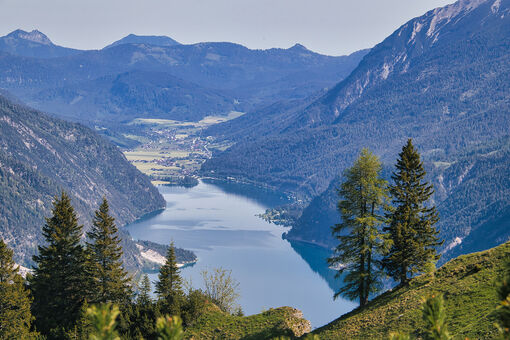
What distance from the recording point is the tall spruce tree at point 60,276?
60375mm

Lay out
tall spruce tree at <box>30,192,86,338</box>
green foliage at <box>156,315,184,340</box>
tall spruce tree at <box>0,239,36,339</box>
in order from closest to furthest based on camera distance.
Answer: green foliage at <box>156,315,184,340</box>
tall spruce tree at <box>0,239,36,339</box>
tall spruce tree at <box>30,192,86,338</box>

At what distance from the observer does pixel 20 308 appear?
5453cm

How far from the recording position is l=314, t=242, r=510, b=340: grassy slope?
39.9 m

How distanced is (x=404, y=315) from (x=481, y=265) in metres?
7.72

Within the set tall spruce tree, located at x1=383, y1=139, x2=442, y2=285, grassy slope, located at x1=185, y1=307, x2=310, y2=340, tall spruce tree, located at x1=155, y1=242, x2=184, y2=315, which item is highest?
tall spruce tree, located at x1=383, y1=139, x2=442, y2=285

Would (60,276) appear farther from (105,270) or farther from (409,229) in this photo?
(409,229)

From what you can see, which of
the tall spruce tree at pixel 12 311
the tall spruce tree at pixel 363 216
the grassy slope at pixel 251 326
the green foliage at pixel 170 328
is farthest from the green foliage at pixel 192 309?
the green foliage at pixel 170 328

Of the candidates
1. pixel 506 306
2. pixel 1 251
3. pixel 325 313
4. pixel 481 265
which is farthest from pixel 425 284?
pixel 325 313

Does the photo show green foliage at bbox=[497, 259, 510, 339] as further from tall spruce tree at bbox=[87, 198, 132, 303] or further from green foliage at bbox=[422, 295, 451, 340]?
tall spruce tree at bbox=[87, 198, 132, 303]

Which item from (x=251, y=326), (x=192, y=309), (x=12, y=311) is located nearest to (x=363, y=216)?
(x=251, y=326)

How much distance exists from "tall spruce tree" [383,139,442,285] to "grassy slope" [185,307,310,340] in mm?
10254

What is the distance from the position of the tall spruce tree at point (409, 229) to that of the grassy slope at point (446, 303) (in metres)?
1.78

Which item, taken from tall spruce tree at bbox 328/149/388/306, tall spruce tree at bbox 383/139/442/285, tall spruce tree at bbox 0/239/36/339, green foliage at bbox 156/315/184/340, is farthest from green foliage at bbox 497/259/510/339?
tall spruce tree at bbox 0/239/36/339

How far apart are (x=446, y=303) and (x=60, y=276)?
39.3m
